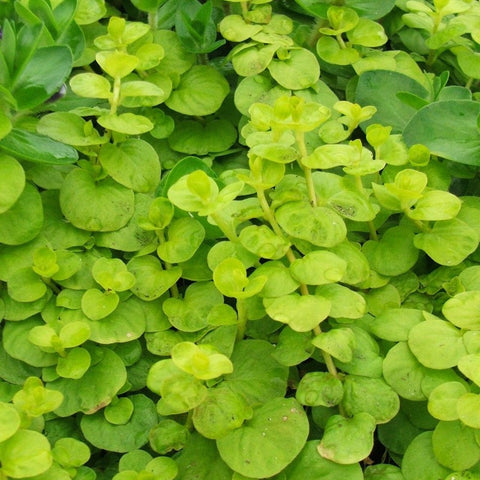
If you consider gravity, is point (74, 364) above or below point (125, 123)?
below

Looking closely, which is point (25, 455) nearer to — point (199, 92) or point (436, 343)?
point (436, 343)

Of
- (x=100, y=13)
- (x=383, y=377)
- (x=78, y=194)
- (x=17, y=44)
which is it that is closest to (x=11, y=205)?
(x=78, y=194)

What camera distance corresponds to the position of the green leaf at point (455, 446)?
0.91 meters

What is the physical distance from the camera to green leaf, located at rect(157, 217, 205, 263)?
3.56ft

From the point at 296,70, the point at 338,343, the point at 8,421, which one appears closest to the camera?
the point at 8,421

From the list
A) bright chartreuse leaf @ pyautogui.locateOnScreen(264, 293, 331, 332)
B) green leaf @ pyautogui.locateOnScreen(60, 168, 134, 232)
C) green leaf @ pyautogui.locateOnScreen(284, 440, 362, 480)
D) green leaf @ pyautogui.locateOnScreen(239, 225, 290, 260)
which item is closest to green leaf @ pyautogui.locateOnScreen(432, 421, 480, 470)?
green leaf @ pyautogui.locateOnScreen(284, 440, 362, 480)

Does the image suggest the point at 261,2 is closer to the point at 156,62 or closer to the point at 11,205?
the point at 156,62

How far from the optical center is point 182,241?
1.10 metres

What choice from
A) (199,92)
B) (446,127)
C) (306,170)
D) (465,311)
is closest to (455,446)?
(465,311)

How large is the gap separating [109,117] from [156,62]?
0.67ft

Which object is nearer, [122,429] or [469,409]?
[469,409]

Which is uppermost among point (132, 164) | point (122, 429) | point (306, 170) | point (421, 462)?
point (306, 170)

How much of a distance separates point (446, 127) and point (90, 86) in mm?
597

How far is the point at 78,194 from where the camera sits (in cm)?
114
